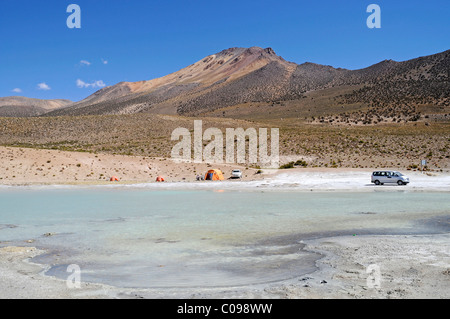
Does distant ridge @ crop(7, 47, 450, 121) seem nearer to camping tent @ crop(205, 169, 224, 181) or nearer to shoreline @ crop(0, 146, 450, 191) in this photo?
shoreline @ crop(0, 146, 450, 191)

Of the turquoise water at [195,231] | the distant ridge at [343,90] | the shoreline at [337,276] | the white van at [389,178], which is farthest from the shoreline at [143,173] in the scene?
the distant ridge at [343,90]

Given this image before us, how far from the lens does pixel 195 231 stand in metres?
15.3

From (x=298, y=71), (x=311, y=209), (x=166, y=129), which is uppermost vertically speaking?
(x=298, y=71)

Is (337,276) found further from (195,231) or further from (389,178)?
(389,178)

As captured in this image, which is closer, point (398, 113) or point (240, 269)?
point (240, 269)

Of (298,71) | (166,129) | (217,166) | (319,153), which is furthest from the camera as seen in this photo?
(298,71)

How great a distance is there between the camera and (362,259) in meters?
10.4

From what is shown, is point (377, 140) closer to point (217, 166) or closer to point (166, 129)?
point (217, 166)

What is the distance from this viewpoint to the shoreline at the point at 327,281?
25.2 feet

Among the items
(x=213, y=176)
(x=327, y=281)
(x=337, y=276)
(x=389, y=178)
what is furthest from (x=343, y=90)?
(x=327, y=281)

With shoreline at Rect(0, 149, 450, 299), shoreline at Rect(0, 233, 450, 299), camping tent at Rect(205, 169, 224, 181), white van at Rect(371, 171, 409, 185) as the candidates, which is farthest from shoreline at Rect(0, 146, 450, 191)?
shoreline at Rect(0, 233, 450, 299)

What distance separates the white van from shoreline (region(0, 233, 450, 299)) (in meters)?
26.2
